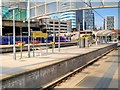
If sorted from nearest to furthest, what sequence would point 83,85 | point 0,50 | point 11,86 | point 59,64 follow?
1. point 11,86
2. point 83,85
3. point 59,64
4. point 0,50

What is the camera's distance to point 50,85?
11.8 metres

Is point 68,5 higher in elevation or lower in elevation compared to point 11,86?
higher

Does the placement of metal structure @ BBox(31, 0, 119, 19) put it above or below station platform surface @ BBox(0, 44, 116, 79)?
above

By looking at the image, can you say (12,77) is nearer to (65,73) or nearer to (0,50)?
(65,73)

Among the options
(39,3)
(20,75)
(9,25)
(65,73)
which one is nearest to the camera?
(20,75)

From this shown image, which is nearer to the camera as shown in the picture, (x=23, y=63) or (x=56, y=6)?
(x=23, y=63)

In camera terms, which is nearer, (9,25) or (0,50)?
(0,50)

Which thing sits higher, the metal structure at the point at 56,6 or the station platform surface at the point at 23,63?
the metal structure at the point at 56,6

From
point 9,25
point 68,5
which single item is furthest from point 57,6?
point 9,25

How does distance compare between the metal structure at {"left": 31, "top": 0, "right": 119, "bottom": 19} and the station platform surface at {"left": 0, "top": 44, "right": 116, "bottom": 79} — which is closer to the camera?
the station platform surface at {"left": 0, "top": 44, "right": 116, "bottom": 79}

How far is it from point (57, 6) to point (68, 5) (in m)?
2.23

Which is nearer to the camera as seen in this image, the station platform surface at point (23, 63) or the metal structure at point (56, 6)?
the station platform surface at point (23, 63)

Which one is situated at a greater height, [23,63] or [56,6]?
[56,6]

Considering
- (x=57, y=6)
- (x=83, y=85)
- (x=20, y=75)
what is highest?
(x=57, y=6)
